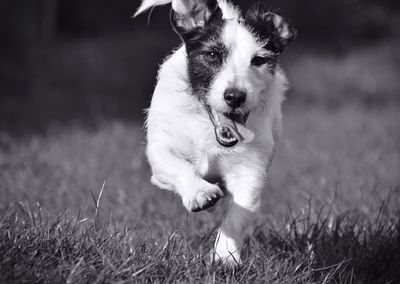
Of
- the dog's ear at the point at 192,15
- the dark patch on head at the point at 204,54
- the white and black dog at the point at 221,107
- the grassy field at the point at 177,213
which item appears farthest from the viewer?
the dog's ear at the point at 192,15

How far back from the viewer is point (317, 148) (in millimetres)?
7434

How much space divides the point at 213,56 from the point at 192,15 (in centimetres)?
35


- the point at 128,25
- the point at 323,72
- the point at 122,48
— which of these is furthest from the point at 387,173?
the point at 128,25

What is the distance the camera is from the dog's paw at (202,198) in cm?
332

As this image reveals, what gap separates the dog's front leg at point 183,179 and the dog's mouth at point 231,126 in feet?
0.81

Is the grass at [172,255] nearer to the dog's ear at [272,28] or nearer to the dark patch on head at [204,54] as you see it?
the dark patch on head at [204,54]

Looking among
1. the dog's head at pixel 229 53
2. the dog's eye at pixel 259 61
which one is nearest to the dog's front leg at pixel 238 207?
the dog's head at pixel 229 53

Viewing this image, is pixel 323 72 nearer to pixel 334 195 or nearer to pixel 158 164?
pixel 334 195

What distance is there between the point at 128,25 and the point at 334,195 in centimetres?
925

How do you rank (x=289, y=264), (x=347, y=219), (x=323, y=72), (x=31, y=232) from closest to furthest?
(x=31, y=232)
(x=289, y=264)
(x=347, y=219)
(x=323, y=72)

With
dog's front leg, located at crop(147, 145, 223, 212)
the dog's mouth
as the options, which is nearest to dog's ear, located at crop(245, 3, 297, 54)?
the dog's mouth

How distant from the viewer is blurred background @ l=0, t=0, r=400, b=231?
5.56 metres

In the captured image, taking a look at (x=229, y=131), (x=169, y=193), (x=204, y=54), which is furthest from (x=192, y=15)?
(x=169, y=193)

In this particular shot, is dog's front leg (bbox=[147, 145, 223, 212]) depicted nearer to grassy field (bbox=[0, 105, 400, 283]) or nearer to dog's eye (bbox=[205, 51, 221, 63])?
grassy field (bbox=[0, 105, 400, 283])
